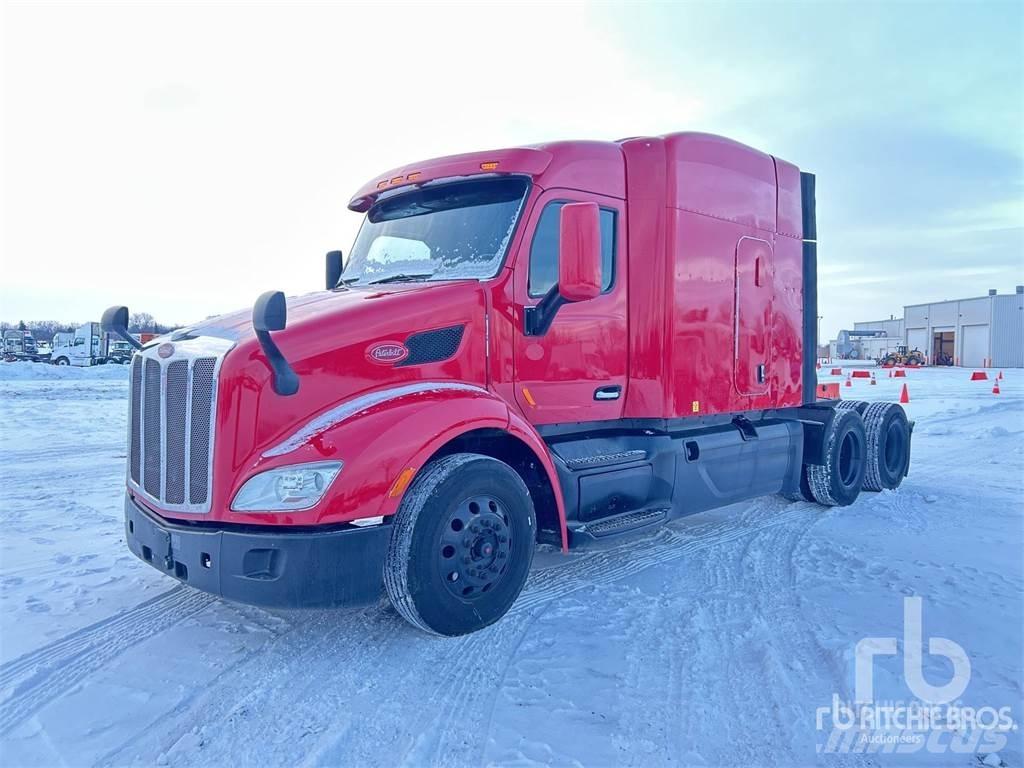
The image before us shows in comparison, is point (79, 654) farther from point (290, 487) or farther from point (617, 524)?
point (617, 524)

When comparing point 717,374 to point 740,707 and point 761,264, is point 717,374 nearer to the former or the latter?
point 761,264

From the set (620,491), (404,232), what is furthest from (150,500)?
(620,491)

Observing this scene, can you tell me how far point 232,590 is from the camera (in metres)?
3.61

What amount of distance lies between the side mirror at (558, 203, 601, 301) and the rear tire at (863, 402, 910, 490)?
17.9ft

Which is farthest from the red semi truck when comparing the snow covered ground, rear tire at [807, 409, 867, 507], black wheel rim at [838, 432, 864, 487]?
black wheel rim at [838, 432, 864, 487]

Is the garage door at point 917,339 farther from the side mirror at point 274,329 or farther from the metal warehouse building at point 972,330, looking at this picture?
the side mirror at point 274,329

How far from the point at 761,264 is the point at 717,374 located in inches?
48.6

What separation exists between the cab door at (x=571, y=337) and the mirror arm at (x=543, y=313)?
48 millimetres

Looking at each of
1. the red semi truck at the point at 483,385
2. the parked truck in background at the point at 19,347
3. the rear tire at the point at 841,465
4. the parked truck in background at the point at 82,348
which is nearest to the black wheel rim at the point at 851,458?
the rear tire at the point at 841,465

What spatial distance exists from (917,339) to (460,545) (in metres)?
74.6

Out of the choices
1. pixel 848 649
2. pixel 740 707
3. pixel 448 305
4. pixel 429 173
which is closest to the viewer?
pixel 740 707

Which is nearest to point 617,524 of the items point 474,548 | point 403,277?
point 474,548

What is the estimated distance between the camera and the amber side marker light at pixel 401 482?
377 cm

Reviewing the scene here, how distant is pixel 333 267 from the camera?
621 centimetres
